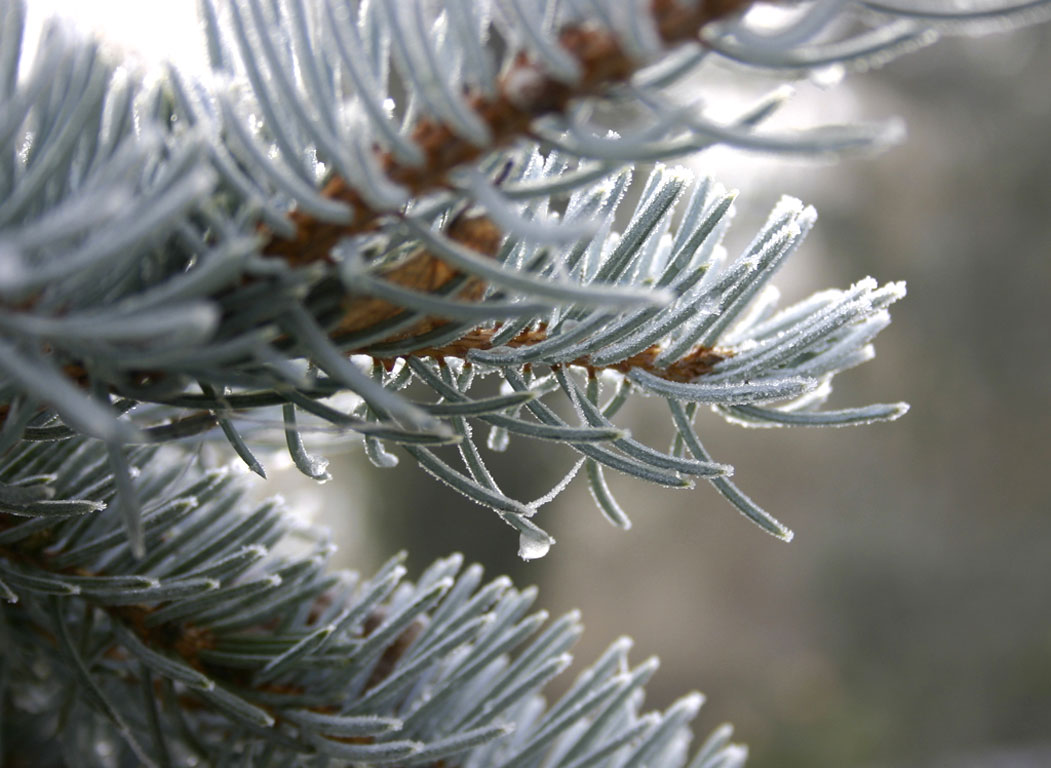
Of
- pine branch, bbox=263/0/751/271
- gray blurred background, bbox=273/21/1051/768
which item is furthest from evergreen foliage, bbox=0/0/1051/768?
gray blurred background, bbox=273/21/1051/768

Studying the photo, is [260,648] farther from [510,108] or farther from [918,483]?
[918,483]

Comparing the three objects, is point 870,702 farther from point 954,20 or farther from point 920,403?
point 954,20

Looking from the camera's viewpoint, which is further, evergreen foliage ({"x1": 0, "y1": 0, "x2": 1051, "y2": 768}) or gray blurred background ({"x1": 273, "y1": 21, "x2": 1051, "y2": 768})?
gray blurred background ({"x1": 273, "y1": 21, "x2": 1051, "y2": 768})

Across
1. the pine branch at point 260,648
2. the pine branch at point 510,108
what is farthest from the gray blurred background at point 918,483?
the pine branch at point 510,108

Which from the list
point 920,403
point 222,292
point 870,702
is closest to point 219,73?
point 222,292

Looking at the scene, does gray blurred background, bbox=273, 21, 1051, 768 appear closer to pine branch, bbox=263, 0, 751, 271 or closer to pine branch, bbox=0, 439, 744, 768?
pine branch, bbox=0, 439, 744, 768

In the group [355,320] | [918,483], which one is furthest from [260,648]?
[918,483]
